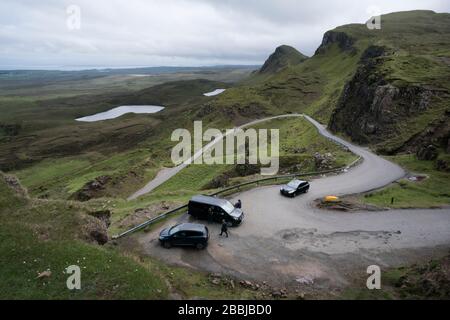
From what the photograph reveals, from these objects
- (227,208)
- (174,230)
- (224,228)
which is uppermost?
(227,208)

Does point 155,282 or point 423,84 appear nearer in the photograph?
point 155,282

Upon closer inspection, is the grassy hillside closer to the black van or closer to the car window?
the black van

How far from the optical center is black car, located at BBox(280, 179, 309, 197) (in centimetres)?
3409

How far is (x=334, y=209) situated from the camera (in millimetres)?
30922

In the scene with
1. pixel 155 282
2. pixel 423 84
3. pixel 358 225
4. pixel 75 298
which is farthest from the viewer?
pixel 423 84

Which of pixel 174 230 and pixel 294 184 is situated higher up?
pixel 294 184

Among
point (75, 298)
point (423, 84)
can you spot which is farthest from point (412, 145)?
point (75, 298)

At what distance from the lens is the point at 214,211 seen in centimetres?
2780

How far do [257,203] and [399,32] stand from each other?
177373 mm

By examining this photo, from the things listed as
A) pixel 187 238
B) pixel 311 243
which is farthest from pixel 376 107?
pixel 187 238

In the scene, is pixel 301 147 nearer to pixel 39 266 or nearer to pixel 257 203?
pixel 257 203

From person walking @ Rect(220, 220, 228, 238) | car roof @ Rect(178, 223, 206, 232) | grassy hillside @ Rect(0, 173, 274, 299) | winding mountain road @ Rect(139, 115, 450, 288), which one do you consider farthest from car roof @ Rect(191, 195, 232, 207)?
Result: grassy hillside @ Rect(0, 173, 274, 299)

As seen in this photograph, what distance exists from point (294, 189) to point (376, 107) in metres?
40.9

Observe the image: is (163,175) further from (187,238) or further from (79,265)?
(79,265)
